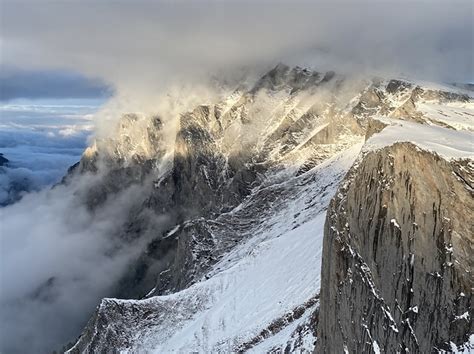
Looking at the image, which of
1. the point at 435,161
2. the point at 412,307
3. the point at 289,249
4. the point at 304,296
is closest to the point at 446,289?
the point at 412,307

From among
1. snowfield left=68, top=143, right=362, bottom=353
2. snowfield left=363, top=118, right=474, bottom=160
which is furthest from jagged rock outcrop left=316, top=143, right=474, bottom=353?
snowfield left=68, top=143, right=362, bottom=353

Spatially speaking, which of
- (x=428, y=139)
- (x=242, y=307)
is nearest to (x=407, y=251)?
(x=428, y=139)

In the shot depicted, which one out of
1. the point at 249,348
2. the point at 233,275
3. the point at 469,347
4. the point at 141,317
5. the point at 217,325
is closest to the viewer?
the point at 469,347

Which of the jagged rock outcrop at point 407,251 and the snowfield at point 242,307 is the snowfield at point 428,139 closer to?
the jagged rock outcrop at point 407,251

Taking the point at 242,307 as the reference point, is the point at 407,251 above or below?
above

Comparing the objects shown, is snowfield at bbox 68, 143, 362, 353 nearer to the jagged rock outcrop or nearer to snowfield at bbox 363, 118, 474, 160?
the jagged rock outcrop

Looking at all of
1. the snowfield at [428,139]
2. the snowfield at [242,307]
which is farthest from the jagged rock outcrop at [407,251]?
the snowfield at [242,307]

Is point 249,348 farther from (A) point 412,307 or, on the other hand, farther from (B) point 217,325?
(A) point 412,307

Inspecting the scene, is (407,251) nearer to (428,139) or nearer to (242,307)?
(428,139)
